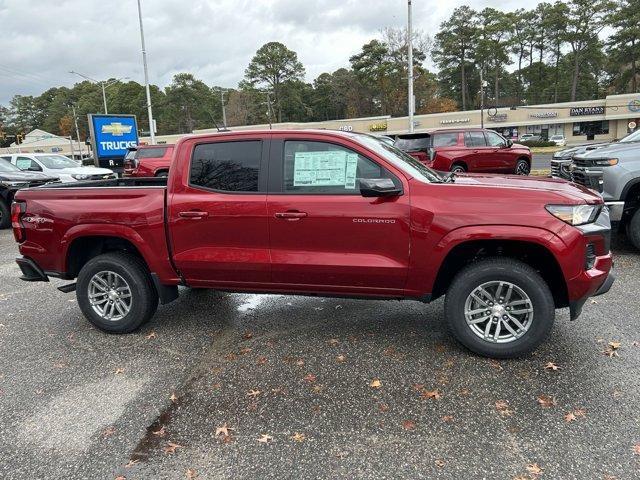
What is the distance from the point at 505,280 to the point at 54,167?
15584mm

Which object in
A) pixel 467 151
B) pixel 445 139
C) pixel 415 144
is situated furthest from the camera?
pixel 415 144

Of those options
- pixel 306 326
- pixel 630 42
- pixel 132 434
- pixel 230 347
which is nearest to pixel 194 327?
pixel 230 347

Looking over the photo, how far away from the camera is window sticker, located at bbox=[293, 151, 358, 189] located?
399 centimetres

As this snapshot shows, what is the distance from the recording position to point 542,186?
3900 millimetres

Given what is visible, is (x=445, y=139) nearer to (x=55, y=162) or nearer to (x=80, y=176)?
(x=80, y=176)

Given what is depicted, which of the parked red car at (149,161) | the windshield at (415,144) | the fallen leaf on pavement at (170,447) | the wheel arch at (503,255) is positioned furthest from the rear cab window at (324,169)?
the parked red car at (149,161)

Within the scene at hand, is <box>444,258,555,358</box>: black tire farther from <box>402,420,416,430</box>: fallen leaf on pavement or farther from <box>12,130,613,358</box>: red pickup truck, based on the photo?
<box>402,420,416,430</box>: fallen leaf on pavement

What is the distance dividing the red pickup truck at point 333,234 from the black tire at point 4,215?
8.80 m

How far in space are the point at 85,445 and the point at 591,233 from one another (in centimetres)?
374

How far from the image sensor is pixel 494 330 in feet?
12.7

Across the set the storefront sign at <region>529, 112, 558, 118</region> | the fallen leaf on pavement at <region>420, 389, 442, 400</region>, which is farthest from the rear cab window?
the storefront sign at <region>529, 112, 558, 118</region>

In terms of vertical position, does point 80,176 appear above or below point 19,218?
above

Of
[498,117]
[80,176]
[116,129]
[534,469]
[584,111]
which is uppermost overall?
[584,111]

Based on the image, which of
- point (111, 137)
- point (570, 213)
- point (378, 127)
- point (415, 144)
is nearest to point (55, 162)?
point (111, 137)
